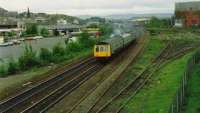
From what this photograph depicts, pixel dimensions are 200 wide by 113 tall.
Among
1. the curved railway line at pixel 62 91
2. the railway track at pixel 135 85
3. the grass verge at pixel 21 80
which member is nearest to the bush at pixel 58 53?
the grass verge at pixel 21 80

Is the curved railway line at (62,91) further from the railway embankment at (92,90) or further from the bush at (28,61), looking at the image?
the bush at (28,61)

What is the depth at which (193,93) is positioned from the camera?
23.9m

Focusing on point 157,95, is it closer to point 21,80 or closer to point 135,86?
point 135,86

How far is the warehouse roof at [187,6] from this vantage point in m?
107

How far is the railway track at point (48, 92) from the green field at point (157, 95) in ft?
17.3

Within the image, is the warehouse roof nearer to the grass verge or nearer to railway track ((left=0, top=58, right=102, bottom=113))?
the grass verge

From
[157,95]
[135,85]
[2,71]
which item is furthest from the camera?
[2,71]

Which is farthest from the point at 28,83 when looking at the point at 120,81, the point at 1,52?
Result: the point at 1,52

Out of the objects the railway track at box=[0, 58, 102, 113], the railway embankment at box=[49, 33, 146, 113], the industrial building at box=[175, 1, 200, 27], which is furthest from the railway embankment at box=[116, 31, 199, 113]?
the industrial building at box=[175, 1, 200, 27]

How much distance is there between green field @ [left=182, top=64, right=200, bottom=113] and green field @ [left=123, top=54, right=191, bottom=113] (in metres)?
0.99

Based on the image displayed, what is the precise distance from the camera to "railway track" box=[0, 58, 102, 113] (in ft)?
77.3

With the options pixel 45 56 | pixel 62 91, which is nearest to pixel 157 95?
pixel 62 91

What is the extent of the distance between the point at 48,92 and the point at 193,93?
33.8 feet

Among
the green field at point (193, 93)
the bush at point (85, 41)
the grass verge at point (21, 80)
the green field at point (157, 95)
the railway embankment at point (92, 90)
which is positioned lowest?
the grass verge at point (21, 80)
